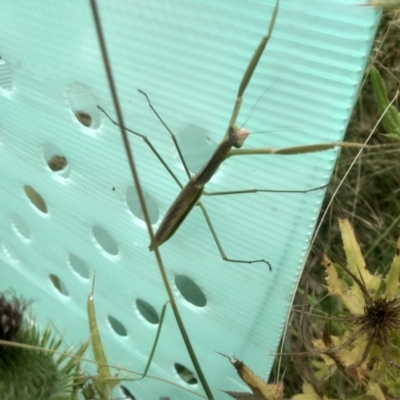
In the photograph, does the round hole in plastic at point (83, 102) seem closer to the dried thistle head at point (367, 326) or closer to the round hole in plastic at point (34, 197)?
the round hole in plastic at point (34, 197)

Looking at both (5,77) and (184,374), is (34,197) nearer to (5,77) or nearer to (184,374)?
(5,77)

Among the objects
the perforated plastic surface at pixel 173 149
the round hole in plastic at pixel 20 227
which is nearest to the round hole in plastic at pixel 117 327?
the perforated plastic surface at pixel 173 149

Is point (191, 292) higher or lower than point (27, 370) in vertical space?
higher

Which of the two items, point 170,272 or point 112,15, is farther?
point 170,272

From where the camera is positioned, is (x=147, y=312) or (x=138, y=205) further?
(x=147, y=312)

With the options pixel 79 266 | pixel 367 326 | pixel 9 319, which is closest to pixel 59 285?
pixel 79 266

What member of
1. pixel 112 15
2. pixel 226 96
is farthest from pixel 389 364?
pixel 112 15

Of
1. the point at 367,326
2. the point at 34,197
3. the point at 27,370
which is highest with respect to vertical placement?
the point at 34,197

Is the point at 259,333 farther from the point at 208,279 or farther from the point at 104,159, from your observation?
the point at 104,159
